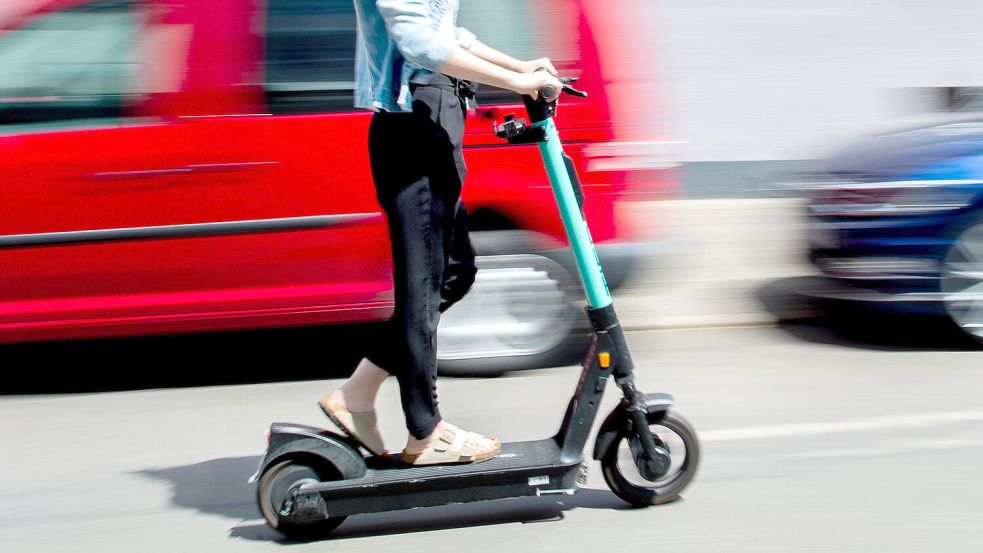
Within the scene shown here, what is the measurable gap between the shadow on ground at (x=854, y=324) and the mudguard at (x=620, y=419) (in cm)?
254

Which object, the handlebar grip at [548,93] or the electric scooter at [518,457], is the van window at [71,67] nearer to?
the electric scooter at [518,457]

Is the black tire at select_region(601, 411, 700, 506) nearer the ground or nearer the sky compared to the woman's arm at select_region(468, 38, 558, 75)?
nearer the ground

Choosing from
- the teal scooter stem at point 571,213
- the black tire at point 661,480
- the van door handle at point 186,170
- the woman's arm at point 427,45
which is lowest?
the black tire at point 661,480

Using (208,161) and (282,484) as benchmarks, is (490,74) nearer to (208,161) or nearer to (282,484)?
(282,484)

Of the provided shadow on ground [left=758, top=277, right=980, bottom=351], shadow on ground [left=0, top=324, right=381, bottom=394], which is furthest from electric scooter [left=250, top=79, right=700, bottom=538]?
shadow on ground [left=758, top=277, right=980, bottom=351]

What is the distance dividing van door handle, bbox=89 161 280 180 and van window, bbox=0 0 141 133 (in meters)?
0.27

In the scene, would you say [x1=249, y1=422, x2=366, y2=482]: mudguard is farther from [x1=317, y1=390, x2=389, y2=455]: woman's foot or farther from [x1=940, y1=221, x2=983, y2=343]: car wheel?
[x1=940, y1=221, x2=983, y2=343]: car wheel

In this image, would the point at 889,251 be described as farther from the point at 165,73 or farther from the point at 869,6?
the point at 869,6

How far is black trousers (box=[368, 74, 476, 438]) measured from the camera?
3.18m

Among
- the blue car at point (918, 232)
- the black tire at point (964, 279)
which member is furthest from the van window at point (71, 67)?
Result: the black tire at point (964, 279)

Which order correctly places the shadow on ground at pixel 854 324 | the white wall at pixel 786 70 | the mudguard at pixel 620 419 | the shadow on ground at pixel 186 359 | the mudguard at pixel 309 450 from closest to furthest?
the mudguard at pixel 309 450 < the mudguard at pixel 620 419 < the shadow on ground at pixel 186 359 < the shadow on ground at pixel 854 324 < the white wall at pixel 786 70

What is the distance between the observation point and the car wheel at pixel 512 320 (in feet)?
16.8

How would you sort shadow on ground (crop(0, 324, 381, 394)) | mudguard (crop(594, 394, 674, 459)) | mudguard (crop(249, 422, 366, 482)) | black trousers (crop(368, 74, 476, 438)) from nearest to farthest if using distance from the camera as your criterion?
1. black trousers (crop(368, 74, 476, 438))
2. mudguard (crop(249, 422, 366, 482))
3. mudguard (crop(594, 394, 674, 459))
4. shadow on ground (crop(0, 324, 381, 394))

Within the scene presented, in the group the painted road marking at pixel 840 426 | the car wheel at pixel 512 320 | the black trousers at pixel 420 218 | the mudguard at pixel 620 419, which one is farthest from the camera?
the car wheel at pixel 512 320
